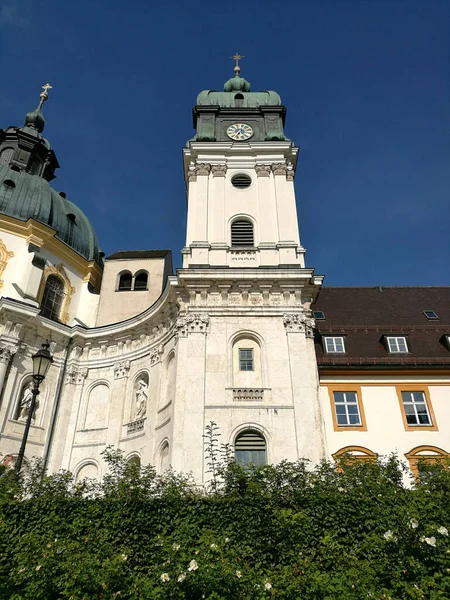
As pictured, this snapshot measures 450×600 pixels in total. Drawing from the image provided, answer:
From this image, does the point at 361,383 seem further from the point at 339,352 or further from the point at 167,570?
the point at 167,570

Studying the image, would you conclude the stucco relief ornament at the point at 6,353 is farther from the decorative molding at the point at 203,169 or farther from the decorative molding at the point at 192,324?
the decorative molding at the point at 203,169

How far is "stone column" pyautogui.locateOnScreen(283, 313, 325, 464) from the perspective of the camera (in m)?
20.2

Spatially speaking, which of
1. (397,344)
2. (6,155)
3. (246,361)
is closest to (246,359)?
(246,361)

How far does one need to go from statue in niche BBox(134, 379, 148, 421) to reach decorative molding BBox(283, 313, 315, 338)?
7.90 meters

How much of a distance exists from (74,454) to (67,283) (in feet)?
37.6

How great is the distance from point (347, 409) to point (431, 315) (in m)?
10.1

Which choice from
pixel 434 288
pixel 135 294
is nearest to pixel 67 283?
pixel 135 294

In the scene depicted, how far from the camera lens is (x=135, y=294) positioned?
32.2m

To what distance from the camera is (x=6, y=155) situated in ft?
144

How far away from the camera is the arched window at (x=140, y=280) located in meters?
33.0

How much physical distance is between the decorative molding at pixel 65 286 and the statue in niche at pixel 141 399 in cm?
805

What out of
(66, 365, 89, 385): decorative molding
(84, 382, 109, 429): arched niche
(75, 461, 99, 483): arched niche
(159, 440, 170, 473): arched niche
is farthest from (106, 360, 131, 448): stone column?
(159, 440, 170, 473): arched niche

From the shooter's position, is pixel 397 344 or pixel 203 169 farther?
pixel 203 169

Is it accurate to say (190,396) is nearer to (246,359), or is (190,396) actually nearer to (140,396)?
(246,359)
